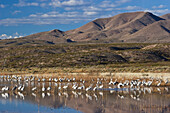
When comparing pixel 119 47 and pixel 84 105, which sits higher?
pixel 119 47

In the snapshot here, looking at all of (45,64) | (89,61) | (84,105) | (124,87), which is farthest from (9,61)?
(84,105)

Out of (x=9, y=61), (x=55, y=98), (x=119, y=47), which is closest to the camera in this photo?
(x=55, y=98)

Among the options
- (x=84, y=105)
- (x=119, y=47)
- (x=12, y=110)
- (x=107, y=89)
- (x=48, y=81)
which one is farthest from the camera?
(x=119, y=47)

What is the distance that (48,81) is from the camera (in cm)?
4988

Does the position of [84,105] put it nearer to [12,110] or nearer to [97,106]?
[97,106]

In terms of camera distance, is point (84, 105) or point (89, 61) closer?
point (84, 105)

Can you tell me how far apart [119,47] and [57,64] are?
63.7m

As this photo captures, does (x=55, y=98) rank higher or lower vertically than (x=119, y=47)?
lower

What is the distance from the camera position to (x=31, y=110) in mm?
27297

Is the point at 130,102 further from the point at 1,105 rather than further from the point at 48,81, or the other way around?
the point at 48,81

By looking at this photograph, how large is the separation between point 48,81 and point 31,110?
891 inches

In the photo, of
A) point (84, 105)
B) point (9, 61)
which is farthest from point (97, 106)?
point (9, 61)

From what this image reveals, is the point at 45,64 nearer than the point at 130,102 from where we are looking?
No

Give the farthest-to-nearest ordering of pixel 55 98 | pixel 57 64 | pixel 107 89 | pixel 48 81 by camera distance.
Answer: pixel 57 64
pixel 48 81
pixel 107 89
pixel 55 98
